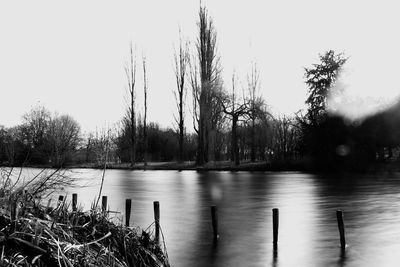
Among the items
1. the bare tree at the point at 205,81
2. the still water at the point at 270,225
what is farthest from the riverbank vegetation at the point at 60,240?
the bare tree at the point at 205,81

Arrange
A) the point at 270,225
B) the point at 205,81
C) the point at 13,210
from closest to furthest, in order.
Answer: the point at 13,210, the point at 270,225, the point at 205,81

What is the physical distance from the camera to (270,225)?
14500 millimetres

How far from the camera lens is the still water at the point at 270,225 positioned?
10359 mm

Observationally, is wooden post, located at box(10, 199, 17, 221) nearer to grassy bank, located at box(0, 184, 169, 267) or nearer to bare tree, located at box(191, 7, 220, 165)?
grassy bank, located at box(0, 184, 169, 267)

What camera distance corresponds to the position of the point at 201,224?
586 inches

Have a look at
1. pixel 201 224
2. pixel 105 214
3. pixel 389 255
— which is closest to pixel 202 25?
pixel 201 224

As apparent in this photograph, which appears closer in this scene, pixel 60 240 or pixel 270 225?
pixel 60 240

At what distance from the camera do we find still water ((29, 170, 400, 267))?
34.0 ft

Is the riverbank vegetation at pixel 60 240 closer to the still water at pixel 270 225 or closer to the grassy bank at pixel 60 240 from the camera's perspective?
the grassy bank at pixel 60 240

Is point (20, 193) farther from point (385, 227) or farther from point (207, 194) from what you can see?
point (207, 194)

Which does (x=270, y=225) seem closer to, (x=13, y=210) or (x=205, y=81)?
(x=13, y=210)

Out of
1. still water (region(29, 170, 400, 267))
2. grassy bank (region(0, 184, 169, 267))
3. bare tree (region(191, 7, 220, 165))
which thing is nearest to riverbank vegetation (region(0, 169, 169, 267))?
grassy bank (region(0, 184, 169, 267))

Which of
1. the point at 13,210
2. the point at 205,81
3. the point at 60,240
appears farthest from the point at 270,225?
the point at 205,81

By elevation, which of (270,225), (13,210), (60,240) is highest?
(13,210)
